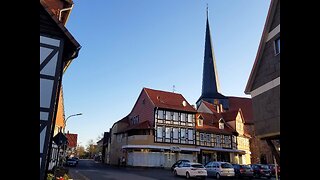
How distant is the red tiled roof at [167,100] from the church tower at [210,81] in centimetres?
1992

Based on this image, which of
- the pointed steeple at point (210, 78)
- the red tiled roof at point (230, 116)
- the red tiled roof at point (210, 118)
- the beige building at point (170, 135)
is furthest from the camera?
the pointed steeple at point (210, 78)

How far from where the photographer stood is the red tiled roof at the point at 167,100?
45000 millimetres

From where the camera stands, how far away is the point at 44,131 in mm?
9391

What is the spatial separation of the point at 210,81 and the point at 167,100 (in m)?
25.4

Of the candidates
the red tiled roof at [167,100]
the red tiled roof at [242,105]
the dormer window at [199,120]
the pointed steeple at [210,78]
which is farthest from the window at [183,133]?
the red tiled roof at [242,105]

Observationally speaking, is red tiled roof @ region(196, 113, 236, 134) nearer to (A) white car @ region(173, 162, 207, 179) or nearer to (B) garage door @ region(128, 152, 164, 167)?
(B) garage door @ region(128, 152, 164, 167)

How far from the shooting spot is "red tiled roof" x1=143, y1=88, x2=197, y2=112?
148 ft

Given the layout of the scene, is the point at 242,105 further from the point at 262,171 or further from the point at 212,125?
the point at 262,171

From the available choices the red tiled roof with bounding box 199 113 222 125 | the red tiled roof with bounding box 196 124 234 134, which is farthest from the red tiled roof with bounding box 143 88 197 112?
the red tiled roof with bounding box 199 113 222 125

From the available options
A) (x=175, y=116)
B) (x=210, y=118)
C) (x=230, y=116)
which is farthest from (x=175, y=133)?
(x=230, y=116)

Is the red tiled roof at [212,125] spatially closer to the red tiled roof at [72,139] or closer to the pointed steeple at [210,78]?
the pointed steeple at [210,78]

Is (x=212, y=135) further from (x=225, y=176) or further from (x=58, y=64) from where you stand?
(x=58, y=64)
